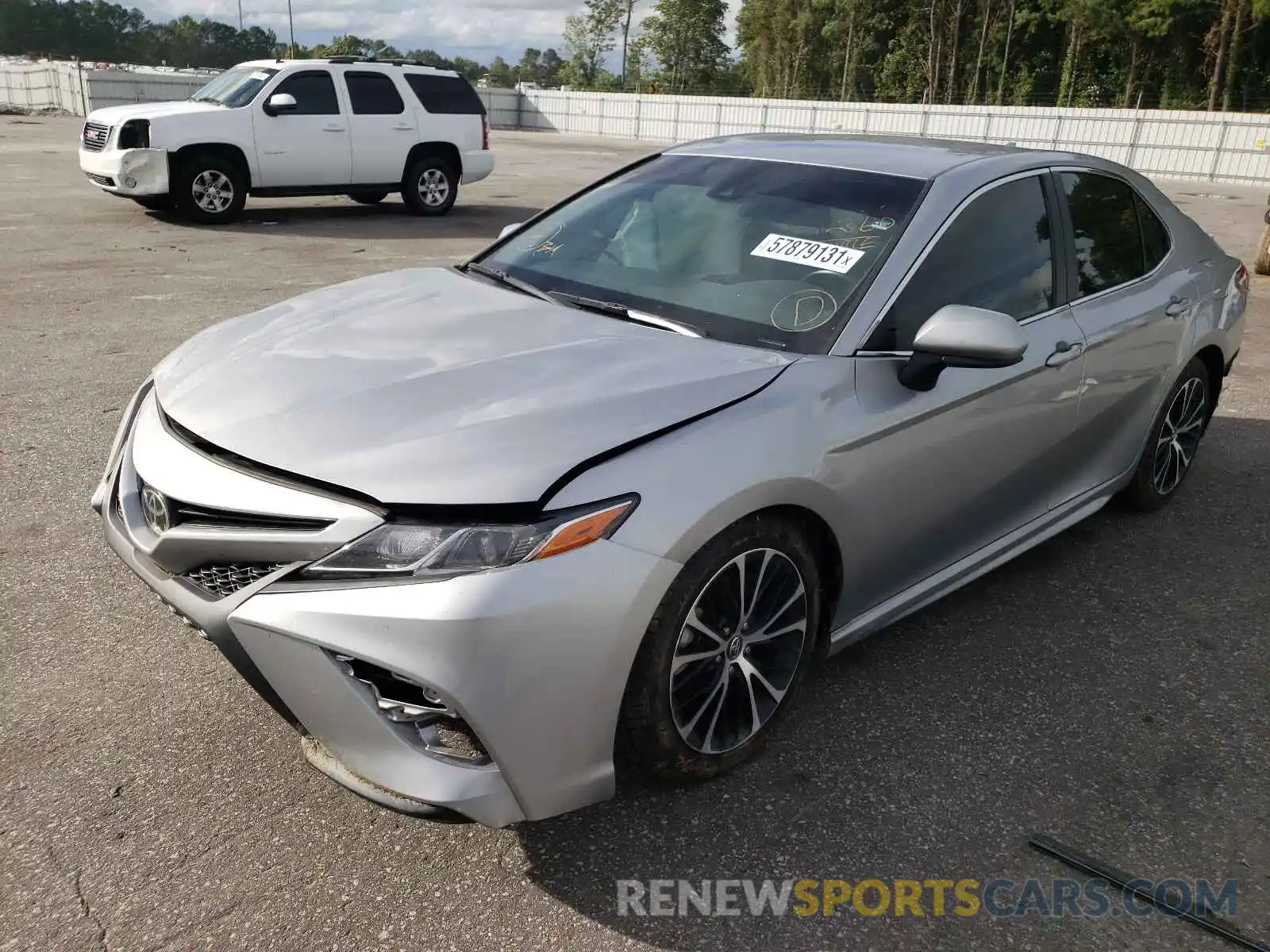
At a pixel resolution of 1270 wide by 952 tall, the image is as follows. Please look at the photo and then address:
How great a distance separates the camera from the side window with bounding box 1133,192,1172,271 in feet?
14.4

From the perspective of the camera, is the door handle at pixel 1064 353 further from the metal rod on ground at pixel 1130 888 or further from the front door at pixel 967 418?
the metal rod on ground at pixel 1130 888

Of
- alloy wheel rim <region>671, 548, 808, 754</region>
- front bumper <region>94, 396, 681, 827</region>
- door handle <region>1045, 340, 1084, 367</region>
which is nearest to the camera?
front bumper <region>94, 396, 681, 827</region>

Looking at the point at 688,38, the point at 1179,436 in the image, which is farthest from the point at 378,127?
the point at 688,38

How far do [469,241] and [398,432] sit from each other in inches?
406

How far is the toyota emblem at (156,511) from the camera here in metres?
2.50

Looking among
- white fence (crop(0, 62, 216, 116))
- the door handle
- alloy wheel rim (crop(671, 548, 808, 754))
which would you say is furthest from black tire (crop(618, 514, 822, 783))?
white fence (crop(0, 62, 216, 116))

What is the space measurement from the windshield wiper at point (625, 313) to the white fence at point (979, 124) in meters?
19.1

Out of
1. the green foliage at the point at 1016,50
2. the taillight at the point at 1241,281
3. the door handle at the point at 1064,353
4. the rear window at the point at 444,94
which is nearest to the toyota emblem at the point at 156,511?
the door handle at the point at 1064,353

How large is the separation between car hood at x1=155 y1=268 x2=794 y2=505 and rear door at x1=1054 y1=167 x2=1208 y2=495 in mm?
1660

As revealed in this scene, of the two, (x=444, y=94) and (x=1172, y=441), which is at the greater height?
(x=444, y=94)

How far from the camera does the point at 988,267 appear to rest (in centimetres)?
345

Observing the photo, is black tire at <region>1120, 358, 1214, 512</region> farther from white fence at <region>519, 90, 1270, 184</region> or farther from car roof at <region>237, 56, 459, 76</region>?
white fence at <region>519, 90, 1270, 184</region>

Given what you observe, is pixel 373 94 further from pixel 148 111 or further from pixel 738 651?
pixel 738 651

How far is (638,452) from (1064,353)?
1.95 m
